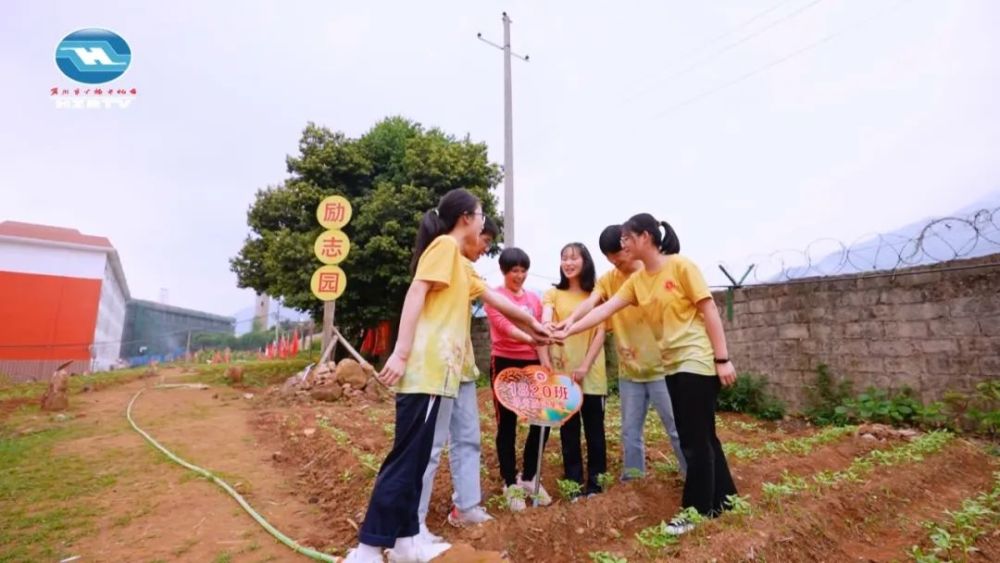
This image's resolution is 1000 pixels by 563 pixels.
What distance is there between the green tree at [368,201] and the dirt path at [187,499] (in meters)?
4.81

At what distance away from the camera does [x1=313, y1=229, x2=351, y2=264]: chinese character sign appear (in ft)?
32.8

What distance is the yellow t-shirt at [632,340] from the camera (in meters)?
3.09

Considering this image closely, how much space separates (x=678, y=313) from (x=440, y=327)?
1.31 metres

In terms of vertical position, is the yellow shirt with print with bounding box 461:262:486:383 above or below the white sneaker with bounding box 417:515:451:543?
above

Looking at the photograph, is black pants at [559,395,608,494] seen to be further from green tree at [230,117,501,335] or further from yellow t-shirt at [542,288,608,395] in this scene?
green tree at [230,117,501,335]

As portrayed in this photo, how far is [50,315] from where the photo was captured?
1572 cm

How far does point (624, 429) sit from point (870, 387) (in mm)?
3950

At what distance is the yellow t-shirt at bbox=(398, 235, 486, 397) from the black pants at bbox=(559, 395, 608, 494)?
3.62 ft

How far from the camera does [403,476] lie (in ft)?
7.30

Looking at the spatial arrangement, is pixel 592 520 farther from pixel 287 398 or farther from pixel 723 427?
pixel 287 398

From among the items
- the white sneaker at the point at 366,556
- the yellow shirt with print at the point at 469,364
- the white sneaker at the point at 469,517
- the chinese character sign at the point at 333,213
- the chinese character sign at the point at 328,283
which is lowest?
the white sneaker at the point at 469,517

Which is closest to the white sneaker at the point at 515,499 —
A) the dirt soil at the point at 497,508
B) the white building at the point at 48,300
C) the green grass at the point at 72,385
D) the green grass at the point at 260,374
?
the dirt soil at the point at 497,508

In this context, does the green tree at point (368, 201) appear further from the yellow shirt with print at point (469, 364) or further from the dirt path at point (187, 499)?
the yellow shirt with print at point (469, 364)

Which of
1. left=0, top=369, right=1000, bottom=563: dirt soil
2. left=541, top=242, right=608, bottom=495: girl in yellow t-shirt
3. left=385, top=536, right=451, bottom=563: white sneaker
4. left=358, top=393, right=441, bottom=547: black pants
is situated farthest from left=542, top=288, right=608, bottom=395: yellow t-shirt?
left=385, top=536, right=451, bottom=563: white sneaker
